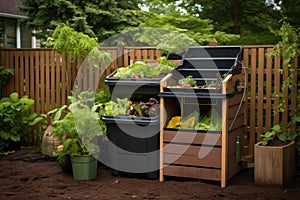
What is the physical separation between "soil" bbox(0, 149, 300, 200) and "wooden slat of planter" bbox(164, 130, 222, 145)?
465mm

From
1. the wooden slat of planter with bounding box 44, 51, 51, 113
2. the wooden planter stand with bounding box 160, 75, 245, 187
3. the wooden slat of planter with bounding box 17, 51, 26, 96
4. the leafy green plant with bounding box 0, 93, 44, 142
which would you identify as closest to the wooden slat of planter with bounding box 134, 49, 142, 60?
the wooden planter stand with bounding box 160, 75, 245, 187

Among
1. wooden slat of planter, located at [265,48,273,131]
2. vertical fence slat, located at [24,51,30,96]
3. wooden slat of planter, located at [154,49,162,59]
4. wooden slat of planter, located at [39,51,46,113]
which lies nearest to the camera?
wooden slat of planter, located at [265,48,273,131]

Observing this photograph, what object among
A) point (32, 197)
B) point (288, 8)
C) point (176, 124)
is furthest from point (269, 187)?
point (288, 8)

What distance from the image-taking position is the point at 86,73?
20.9 feet

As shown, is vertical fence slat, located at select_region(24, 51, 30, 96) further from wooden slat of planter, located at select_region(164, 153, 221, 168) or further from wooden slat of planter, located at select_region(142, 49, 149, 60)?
wooden slat of planter, located at select_region(164, 153, 221, 168)

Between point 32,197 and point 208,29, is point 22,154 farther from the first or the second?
point 208,29

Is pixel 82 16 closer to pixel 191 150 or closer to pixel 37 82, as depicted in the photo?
pixel 37 82

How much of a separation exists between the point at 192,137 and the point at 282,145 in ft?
3.15

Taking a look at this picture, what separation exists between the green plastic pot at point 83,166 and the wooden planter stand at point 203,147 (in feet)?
2.59

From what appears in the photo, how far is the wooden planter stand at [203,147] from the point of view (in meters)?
4.59

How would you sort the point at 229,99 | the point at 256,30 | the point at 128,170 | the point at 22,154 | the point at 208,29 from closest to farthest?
the point at 229,99 → the point at 128,170 → the point at 22,154 → the point at 208,29 → the point at 256,30

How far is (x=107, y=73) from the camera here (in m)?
6.23

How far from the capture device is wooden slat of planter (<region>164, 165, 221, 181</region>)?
15.3 ft

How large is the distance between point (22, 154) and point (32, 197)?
2013 mm
